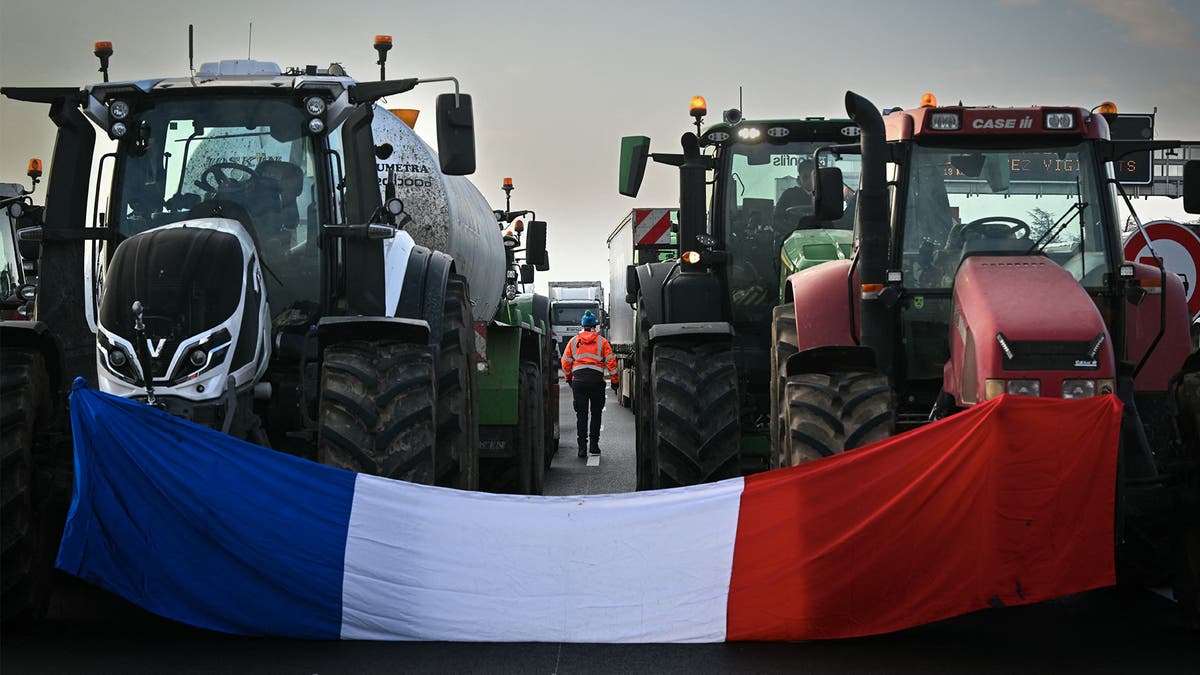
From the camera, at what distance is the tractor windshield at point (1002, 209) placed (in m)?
9.67

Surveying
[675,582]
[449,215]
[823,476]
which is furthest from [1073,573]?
[449,215]

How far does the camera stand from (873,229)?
9.38 meters

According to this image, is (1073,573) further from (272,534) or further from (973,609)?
(272,534)

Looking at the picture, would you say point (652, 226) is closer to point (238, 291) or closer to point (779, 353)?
point (779, 353)

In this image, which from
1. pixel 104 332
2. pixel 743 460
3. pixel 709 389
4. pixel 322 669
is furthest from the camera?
pixel 743 460

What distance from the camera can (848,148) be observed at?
10.1 m

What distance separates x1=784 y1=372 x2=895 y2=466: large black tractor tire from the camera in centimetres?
862

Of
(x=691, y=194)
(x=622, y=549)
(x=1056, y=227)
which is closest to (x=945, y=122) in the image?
(x=1056, y=227)

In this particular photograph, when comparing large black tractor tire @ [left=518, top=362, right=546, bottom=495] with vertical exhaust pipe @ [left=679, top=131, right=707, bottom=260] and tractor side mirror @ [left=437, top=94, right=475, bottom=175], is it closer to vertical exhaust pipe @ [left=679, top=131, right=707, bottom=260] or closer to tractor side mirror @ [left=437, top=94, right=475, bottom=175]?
vertical exhaust pipe @ [left=679, top=131, right=707, bottom=260]

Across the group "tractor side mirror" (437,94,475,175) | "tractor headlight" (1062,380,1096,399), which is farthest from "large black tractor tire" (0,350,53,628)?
"tractor headlight" (1062,380,1096,399)

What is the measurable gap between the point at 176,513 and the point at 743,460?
6.89 m

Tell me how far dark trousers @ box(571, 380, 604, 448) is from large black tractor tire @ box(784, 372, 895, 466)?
1172cm

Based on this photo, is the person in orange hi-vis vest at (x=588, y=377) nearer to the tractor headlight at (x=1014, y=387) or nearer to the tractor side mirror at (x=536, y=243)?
the tractor side mirror at (x=536, y=243)

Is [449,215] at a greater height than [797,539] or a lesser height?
greater
